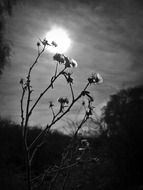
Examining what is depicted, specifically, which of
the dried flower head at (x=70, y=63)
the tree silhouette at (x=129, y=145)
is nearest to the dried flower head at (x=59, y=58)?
the dried flower head at (x=70, y=63)

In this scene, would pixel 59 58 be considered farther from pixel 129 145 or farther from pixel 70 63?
pixel 129 145

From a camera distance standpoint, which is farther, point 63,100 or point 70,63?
point 63,100

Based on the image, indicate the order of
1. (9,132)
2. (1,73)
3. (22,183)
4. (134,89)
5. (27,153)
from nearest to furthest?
(27,153) → (1,73) → (22,183) → (9,132) → (134,89)

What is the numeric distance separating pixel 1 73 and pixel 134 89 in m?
13.8

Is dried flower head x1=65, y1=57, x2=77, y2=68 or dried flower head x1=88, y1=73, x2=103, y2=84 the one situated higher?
dried flower head x1=65, y1=57, x2=77, y2=68

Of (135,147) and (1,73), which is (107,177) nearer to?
(135,147)

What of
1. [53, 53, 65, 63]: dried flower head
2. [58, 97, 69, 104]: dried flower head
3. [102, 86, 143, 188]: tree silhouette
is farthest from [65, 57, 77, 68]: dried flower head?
[102, 86, 143, 188]: tree silhouette

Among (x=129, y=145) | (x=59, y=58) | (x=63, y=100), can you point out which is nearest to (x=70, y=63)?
(x=59, y=58)

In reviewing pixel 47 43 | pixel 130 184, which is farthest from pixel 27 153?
pixel 130 184

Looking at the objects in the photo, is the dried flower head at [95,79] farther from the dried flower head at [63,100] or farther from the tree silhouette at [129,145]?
the tree silhouette at [129,145]

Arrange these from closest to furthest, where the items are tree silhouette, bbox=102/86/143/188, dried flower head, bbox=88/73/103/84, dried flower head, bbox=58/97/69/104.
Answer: dried flower head, bbox=88/73/103/84, dried flower head, bbox=58/97/69/104, tree silhouette, bbox=102/86/143/188

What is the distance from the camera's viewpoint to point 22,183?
692 centimetres

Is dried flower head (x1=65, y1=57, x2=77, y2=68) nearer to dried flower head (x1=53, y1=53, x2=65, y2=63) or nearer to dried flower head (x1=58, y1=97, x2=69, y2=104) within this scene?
dried flower head (x1=53, y1=53, x2=65, y2=63)

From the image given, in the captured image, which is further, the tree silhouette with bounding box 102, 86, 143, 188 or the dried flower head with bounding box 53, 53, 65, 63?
the tree silhouette with bounding box 102, 86, 143, 188
